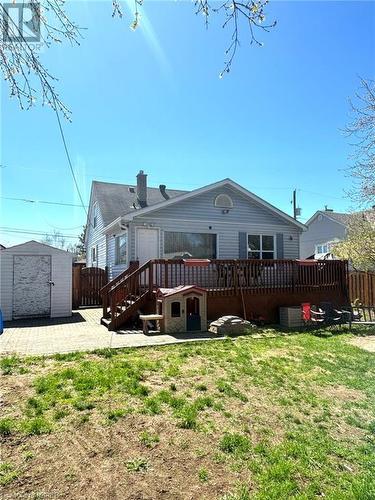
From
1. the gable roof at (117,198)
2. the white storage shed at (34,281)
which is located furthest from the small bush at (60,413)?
the gable roof at (117,198)

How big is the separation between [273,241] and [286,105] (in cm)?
621

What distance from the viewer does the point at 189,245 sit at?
13.7 metres

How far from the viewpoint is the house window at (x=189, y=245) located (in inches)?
527

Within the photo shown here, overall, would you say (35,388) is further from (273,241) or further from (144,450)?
(273,241)

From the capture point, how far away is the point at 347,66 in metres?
7.44

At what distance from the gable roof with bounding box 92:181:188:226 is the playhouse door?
21.8 ft

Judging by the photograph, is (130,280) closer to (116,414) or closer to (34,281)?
(34,281)

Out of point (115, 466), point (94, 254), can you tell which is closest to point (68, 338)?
point (115, 466)

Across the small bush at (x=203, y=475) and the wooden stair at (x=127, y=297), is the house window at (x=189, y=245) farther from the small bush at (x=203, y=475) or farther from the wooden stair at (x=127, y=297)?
the small bush at (x=203, y=475)

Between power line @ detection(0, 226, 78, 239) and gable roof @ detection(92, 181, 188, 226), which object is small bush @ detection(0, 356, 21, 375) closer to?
gable roof @ detection(92, 181, 188, 226)

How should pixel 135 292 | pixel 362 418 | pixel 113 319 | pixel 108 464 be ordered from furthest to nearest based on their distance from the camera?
pixel 135 292 < pixel 113 319 < pixel 362 418 < pixel 108 464

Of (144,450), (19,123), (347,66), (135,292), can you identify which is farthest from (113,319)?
(347,66)

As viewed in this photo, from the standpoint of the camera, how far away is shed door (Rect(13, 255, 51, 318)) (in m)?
11.6

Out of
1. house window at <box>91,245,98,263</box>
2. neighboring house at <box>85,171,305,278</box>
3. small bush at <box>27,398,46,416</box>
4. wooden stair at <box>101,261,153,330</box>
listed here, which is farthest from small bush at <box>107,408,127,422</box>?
house window at <box>91,245,98,263</box>
